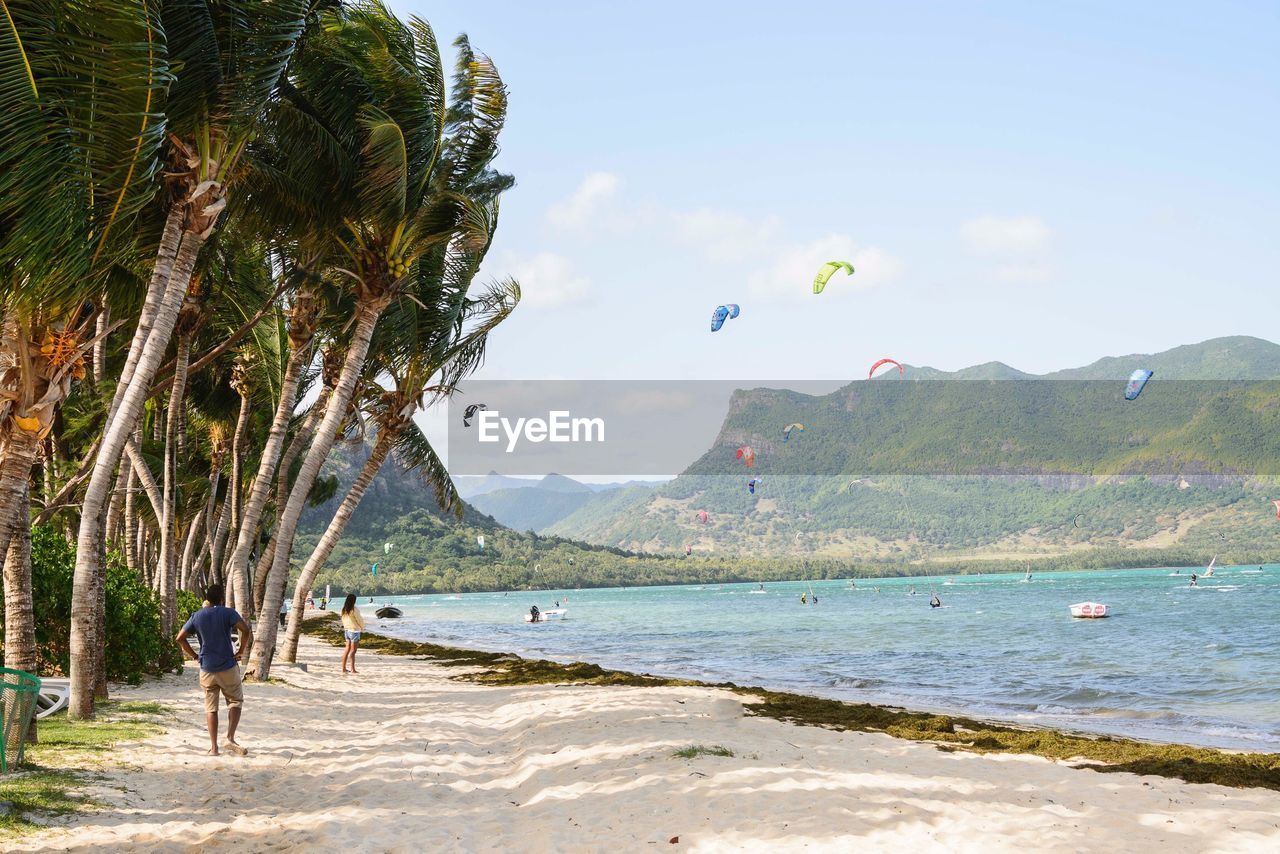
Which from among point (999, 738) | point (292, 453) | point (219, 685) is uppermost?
point (292, 453)

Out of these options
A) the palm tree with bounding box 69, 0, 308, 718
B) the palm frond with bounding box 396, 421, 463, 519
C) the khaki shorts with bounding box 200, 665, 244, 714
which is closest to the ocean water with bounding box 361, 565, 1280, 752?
the palm frond with bounding box 396, 421, 463, 519

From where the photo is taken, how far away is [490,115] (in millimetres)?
15547

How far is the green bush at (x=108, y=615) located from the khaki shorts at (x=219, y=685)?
150 inches

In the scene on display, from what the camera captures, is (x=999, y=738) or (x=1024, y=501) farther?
(x=1024, y=501)

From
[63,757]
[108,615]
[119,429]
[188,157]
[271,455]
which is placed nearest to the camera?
[63,757]

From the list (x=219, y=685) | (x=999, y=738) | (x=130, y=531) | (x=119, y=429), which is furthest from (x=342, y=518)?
(x=999, y=738)

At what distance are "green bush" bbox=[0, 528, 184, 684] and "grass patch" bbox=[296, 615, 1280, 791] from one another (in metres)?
7.70

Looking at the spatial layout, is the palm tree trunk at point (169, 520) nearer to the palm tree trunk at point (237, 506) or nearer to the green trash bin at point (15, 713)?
the palm tree trunk at point (237, 506)

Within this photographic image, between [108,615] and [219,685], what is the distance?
4.66m

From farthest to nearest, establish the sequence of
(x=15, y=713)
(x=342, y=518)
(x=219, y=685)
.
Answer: (x=342, y=518), (x=219, y=685), (x=15, y=713)

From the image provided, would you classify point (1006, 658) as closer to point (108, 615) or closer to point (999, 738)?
point (999, 738)

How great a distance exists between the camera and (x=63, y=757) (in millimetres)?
7758

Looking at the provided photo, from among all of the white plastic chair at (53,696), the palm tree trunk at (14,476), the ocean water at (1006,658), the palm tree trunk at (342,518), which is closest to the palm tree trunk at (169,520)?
the palm tree trunk at (342,518)

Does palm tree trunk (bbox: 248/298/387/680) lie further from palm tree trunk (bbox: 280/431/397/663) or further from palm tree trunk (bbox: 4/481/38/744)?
palm tree trunk (bbox: 4/481/38/744)
